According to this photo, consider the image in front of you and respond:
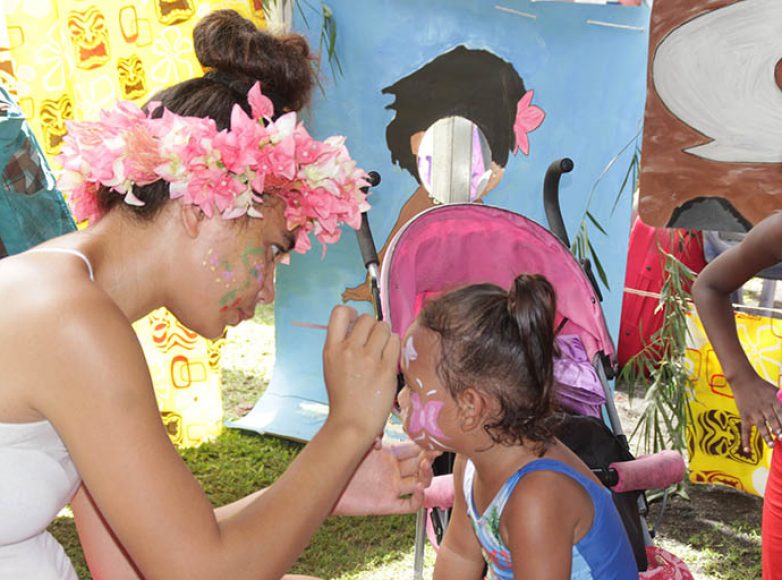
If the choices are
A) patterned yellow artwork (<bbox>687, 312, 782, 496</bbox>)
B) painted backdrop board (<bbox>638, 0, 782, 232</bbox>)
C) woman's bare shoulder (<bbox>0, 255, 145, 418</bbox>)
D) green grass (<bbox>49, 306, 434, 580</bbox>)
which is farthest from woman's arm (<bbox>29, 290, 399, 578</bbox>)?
patterned yellow artwork (<bbox>687, 312, 782, 496</bbox>)

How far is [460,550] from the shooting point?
1.90 m

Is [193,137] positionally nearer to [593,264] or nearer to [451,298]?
[451,298]

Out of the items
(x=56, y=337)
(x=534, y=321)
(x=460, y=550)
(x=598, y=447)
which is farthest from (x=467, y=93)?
(x=56, y=337)

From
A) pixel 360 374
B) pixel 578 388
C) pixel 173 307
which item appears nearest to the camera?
pixel 360 374

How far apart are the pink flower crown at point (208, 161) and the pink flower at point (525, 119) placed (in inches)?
71.8

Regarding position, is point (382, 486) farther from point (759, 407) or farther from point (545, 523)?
point (759, 407)

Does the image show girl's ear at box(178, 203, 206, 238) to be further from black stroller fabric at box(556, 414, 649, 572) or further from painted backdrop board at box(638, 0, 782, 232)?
painted backdrop board at box(638, 0, 782, 232)

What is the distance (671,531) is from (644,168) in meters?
1.43

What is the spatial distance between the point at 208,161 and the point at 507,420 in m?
0.79

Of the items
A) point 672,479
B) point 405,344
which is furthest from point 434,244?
point 672,479

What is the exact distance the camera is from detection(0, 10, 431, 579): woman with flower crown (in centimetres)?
110

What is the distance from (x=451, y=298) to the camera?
5.72ft

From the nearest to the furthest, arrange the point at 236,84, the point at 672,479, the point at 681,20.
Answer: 1. the point at 236,84
2. the point at 672,479
3. the point at 681,20

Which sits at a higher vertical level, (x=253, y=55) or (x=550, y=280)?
(x=253, y=55)
